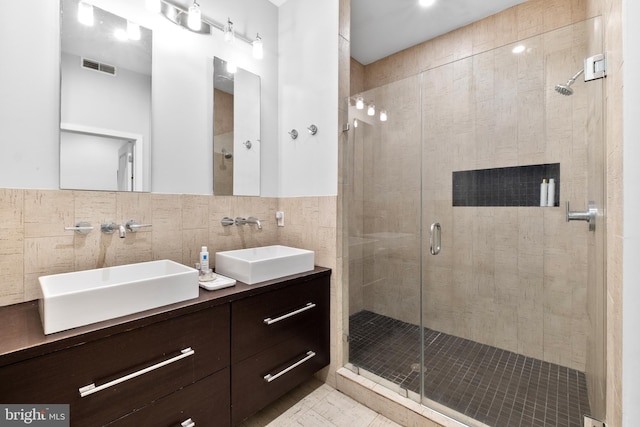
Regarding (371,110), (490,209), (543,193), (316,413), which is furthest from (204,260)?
(543,193)

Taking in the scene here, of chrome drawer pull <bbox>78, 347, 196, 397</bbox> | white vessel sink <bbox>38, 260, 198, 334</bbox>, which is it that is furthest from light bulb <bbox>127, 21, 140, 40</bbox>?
chrome drawer pull <bbox>78, 347, 196, 397</bbox>

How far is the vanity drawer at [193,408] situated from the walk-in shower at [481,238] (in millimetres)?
945

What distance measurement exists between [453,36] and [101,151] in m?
2.86

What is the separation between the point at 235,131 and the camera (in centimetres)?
203

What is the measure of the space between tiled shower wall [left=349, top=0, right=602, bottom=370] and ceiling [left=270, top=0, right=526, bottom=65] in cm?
15

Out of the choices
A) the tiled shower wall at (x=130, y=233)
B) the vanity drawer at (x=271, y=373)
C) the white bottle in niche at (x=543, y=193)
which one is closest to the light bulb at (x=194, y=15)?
the tiled shower wall at (x=130, y=233)

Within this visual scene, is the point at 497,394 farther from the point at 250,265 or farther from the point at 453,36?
the point at 453,36

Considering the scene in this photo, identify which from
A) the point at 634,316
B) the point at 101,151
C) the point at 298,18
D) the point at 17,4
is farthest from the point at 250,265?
the point at 298,18

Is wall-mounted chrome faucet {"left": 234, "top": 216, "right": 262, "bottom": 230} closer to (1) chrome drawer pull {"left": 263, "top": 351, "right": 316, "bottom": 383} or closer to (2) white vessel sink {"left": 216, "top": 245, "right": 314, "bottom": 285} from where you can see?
(2) white vessel sink {"left": 216, "top": 245, "right": 314, "bottom": 285}

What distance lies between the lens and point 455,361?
1.89 m

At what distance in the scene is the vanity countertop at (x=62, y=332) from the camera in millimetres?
862

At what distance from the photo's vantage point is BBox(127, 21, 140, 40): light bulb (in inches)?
61.2

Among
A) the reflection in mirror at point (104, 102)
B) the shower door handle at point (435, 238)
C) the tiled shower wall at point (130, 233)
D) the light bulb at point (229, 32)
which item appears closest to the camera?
the tiled shower wall at point (130, 233)

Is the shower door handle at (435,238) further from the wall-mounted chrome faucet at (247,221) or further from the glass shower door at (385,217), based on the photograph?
the wall-mounted chrome faucet at (247,221)
